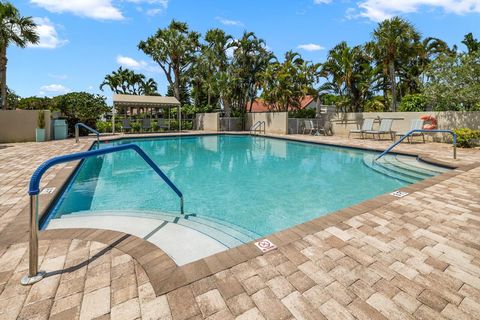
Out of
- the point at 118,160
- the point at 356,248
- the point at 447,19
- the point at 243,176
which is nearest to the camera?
the point at 356,248

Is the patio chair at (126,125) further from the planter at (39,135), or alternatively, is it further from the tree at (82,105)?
the tree at (82,105)

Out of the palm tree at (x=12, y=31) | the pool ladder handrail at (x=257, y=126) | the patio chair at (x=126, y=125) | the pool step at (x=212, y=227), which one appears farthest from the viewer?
the pool ladder handrail at (x=257, y=126)

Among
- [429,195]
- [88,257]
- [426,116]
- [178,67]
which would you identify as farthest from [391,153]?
[178,67]

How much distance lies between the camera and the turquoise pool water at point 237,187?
194 inches

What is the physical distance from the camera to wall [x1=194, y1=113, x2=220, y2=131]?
22078mm

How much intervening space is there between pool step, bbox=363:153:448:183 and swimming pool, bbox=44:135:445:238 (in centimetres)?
2

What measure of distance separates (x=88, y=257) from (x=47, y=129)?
14.6 metres

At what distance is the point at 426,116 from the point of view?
13.2 meters

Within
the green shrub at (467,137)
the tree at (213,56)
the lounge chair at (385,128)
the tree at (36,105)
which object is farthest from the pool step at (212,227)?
the tree at (36,105)

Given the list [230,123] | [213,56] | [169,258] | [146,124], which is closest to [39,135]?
[146,124]

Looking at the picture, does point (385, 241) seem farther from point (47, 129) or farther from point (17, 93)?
point (17, 93)

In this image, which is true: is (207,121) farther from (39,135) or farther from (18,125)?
(18,125)

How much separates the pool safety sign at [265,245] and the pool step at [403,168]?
232 inches

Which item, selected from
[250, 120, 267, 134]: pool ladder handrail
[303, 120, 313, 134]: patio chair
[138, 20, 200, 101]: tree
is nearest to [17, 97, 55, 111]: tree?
[138, 20, 200, 101]: tree
